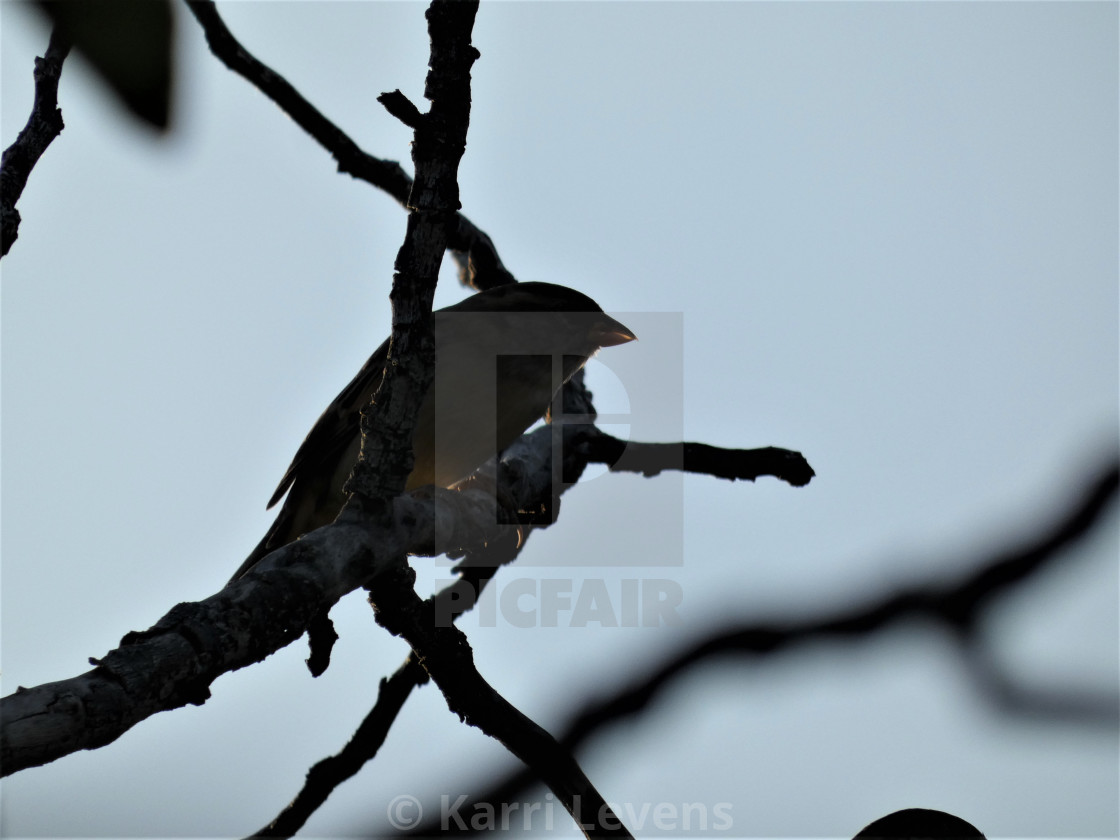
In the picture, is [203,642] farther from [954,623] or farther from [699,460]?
[699,460]

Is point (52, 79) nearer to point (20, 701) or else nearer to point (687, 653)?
point (20, 701)

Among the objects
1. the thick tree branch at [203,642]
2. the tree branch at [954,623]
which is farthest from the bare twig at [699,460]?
the tree branch at [954,623]

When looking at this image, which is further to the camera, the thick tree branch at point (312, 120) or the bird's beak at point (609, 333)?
the bird's beak at point (609, 333)

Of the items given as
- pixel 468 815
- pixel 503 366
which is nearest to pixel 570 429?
pixel 503 366

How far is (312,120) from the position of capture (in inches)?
208

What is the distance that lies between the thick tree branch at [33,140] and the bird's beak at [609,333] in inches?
117

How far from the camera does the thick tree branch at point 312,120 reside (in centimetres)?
501

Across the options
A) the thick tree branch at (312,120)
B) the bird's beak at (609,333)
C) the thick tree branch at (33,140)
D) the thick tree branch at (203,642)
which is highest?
the thick tree branch at (312,120)

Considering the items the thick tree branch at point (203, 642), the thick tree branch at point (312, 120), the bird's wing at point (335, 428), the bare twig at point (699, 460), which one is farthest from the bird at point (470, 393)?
the thick tree branch at point (203, 642)

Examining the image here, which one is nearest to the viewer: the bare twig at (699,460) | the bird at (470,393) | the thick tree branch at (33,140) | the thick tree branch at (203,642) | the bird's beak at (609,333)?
the thick tree branch at (203,642)

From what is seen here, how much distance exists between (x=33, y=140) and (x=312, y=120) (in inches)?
109

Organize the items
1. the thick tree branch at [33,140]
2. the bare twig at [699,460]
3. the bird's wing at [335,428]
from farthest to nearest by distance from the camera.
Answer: the bird's wing at [335,428] < the bare twig at [699,460] < the thick tree branch at [33,140]

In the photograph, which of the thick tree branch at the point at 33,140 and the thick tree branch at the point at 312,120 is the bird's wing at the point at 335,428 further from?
the thick tree branch at the point at 33,140

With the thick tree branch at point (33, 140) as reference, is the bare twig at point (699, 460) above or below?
below
